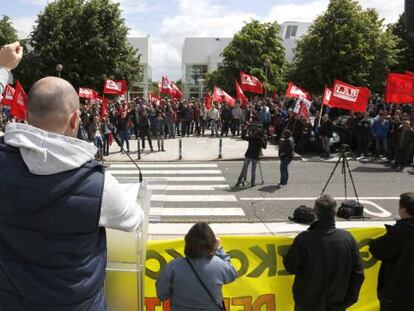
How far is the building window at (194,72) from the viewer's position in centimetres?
8144

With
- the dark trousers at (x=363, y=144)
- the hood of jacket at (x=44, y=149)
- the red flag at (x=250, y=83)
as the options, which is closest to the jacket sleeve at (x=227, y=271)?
the hood of jacket at (x=44, y=149)

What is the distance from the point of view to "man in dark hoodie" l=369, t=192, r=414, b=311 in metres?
3.77

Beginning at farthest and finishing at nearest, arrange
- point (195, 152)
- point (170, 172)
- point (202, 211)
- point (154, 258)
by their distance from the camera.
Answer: point (195, 152), point (170, 172), point (202, 211), point (154, 258)

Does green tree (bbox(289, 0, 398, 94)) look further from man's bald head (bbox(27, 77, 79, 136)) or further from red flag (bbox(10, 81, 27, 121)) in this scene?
man's bald head (bbox(27, 77, 79, 136))

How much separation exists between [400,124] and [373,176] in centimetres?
378

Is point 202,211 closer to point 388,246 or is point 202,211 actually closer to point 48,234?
point 388,246

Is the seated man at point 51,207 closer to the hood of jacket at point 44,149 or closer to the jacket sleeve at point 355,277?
the hood of jacket at point 44,149

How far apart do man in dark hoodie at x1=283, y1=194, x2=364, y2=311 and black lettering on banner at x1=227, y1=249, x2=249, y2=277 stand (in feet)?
2.73

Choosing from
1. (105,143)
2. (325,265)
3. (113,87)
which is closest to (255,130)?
(105,143)

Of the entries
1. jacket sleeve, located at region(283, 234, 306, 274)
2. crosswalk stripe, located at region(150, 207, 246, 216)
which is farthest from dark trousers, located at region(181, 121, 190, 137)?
jacket sleeve, located at region(283, 234, 306, 274)

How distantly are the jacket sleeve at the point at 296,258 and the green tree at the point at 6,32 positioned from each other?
48.5 metres

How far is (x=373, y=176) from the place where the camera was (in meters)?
15.3

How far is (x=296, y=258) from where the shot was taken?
3.81 metres

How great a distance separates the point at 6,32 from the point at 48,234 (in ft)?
167
